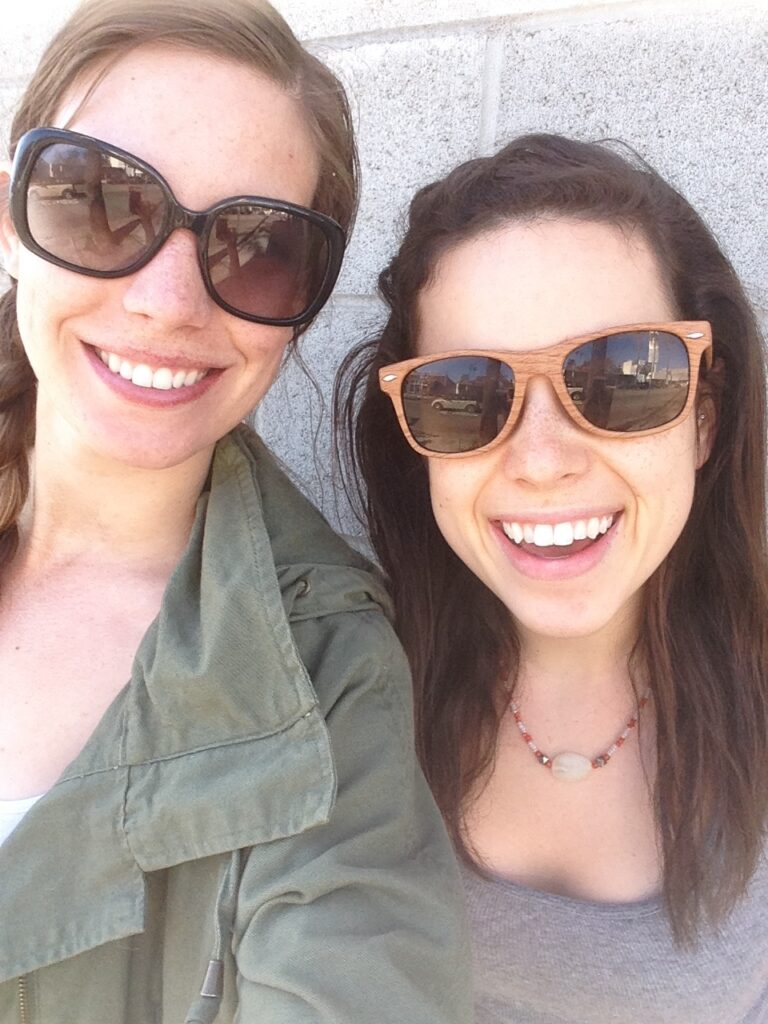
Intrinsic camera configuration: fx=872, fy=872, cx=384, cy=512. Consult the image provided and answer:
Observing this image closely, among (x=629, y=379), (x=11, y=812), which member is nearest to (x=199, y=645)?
(x=11, y=812)

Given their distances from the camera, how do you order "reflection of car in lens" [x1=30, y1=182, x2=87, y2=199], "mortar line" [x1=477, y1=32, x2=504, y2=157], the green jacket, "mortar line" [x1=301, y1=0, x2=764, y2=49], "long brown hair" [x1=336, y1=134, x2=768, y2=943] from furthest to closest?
"mortar line" [x1=477, y1=32, x2=504, y2=157]
"mortar line" [x1=301, y1=0, x2=764, y2=49]
"long brown hair" [x1=336, y1=134, x2=768, y2=943]
"reflection of car in lens" [x1=30, y1=182, x2=87, y2=199]
the green jacket

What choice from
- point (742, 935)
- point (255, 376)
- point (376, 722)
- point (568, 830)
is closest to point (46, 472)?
point (255, 376)

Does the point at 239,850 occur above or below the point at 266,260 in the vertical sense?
below

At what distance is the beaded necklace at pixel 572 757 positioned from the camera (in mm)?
1458

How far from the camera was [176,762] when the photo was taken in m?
1.05

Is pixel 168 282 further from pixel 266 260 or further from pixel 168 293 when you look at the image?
pixel 266 260

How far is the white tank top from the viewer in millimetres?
1107

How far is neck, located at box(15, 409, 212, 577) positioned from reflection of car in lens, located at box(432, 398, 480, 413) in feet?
1.19

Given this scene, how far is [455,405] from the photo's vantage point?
1214 mm

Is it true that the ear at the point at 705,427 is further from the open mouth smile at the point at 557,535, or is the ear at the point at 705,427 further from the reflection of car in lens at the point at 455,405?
the reflection of car in lens at the point at 455,405

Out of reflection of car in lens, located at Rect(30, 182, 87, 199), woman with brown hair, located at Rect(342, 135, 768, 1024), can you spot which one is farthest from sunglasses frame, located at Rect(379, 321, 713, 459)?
reflection of car in lens, located at Rect(30, 182, 87, 199)

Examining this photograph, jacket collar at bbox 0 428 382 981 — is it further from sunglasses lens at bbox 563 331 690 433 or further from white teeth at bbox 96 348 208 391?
sunglasses lens at bbox 563 331 690 433

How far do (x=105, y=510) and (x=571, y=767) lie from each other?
0.87 m

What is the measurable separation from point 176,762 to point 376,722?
25 centimetres
